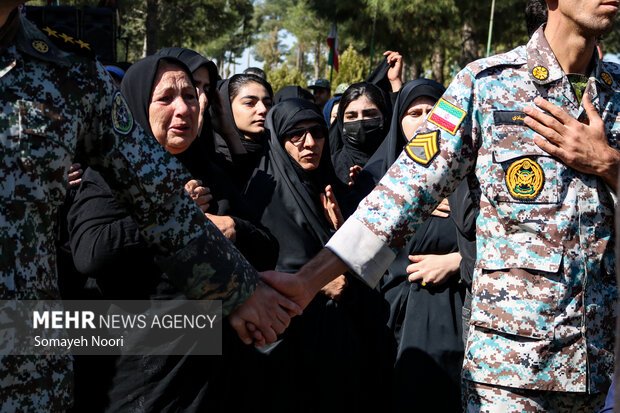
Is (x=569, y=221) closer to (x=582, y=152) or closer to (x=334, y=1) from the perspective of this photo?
(x=582, y=152)

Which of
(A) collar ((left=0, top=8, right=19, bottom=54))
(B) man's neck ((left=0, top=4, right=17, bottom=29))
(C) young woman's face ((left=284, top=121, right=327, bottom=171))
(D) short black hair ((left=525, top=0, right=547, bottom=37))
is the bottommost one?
(C) young woman's face ((left=284, top=121, right=327, bottom=171))

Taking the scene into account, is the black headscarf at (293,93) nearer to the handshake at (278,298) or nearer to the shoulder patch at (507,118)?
the handshake at (278,298)

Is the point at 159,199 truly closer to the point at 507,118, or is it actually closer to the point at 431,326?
the point at 507,118

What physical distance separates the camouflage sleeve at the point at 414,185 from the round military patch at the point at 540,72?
A: 0.21 metres

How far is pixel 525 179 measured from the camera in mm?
2354

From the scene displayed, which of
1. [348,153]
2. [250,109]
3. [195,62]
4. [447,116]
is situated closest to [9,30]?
[447,116]

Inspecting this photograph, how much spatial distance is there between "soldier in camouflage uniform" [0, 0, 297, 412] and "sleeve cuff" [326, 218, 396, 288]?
0.42m

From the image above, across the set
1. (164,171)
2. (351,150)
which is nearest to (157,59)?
(164,171)

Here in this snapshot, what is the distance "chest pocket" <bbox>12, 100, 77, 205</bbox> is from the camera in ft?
6.02

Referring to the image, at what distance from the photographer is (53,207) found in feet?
6.33

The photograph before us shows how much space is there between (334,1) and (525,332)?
49.8 feet

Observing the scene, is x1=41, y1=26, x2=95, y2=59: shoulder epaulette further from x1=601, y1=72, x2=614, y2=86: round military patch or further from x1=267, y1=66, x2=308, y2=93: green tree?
x1=267, y1=66, x2=308, y2=93: green tree

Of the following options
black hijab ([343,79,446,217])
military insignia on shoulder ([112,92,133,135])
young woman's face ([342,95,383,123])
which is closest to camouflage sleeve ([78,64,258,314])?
military insignia on shoulder ([112,92,133,135])

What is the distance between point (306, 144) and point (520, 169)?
232 centimetres
